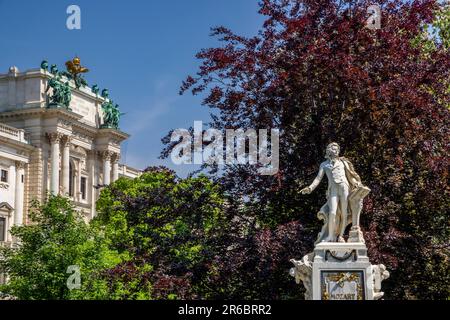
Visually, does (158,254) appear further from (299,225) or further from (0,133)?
(0,133)

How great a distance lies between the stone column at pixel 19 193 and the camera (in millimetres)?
62428

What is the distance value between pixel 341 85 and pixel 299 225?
4.15 metres

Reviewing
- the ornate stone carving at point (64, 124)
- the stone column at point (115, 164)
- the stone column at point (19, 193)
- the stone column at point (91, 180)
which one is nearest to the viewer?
the stone column at point (19, 193)

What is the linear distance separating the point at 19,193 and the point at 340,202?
49.3 meters

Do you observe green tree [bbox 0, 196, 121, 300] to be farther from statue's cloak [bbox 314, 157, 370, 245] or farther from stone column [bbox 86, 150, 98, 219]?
stone column [bbox 86, 150, 98, 219]

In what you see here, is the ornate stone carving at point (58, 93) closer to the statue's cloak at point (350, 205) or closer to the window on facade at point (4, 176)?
the window on facade at point (4, 176)

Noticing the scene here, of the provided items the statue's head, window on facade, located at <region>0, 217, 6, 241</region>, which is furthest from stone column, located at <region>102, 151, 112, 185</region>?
the statue's head

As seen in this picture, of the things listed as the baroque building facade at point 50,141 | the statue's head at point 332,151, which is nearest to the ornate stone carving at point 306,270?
the statue's head at point 332,151

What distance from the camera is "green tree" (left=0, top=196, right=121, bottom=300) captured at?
104 ft

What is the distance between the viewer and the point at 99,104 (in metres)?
75.6

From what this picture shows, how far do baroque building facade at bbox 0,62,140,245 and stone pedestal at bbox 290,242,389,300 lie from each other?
142ft

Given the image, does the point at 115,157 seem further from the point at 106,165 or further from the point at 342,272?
the point at 342,272

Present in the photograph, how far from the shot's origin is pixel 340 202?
17.9 meters

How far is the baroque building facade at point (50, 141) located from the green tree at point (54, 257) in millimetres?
24023
